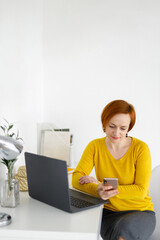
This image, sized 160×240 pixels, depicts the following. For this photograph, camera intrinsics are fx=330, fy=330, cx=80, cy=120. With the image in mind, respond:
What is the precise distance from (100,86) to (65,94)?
0.31 metres

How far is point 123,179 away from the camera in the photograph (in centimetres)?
178

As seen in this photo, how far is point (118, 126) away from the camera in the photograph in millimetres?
1816

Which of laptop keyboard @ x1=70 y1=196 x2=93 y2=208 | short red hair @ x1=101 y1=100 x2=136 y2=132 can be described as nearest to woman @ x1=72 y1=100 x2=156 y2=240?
short red hair @ x1=101 y1=100 x2=136 y2=132

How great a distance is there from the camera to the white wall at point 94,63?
2.78m

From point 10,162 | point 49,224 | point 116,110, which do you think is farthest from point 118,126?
point 49,224

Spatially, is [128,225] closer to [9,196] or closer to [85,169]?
[85,169]

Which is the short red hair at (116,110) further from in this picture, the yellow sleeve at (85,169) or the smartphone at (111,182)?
the smartphone at (111,182)

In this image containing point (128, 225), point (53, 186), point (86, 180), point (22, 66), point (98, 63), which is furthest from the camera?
point (98, 63)

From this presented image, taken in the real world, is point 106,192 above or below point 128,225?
above

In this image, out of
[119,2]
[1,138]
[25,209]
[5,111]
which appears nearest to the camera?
[1,138]

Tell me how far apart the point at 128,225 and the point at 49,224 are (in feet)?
1.57

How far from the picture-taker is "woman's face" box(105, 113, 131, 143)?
5.96 ft

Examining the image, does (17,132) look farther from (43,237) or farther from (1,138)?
(43,237)

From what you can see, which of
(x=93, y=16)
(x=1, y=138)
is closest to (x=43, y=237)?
(x=1, y=138)
